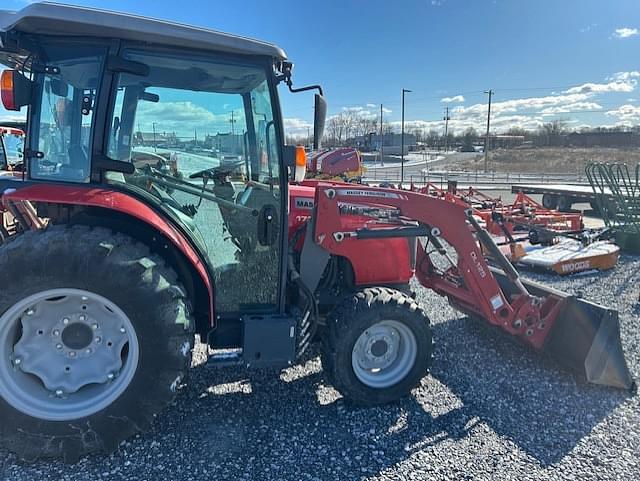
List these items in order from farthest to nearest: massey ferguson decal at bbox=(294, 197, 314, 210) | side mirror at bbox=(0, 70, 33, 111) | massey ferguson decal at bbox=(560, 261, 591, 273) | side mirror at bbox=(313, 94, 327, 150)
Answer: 1. massey ferguson decal at bbox=(560, 261, 591, 273)
2. massey ferguson decal at bbox=(294, 197, 314, 210)
3. side mirror at bbox=(313, 94, 327, 150)
4. side mirror at bbox=(0, 70, 33, 111)

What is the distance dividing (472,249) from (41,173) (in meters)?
3.08

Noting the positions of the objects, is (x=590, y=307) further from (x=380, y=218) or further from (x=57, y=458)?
(x=57, y=458)

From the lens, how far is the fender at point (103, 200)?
2614 millimetres

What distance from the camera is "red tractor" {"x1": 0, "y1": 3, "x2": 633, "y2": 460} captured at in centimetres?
267

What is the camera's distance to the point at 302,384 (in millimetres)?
3711

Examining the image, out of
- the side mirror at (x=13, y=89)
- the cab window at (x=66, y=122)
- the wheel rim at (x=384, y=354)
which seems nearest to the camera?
the side mirror at (x=13, y=89)

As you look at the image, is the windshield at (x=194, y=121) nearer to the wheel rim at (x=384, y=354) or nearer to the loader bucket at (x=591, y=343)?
the wheel rim at (x=384, y=354)

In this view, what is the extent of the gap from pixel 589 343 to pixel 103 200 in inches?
145

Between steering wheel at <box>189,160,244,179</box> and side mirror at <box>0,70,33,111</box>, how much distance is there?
1.03 metres

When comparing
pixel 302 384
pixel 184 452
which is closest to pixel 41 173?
pixel 184 452

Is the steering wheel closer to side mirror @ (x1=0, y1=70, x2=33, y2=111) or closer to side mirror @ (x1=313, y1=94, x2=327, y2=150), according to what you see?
side mirror @ (x1=313, y1=94, x2=327, y2=150)

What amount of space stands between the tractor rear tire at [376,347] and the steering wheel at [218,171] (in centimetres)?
124

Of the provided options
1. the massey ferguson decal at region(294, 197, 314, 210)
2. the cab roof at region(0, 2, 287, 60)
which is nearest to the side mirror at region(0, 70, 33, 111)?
the cab roof at region(0, 2, 287, 60)

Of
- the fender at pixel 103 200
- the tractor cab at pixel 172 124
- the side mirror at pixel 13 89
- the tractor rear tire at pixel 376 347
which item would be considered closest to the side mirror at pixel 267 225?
the tractor cab at pixel 172 124
